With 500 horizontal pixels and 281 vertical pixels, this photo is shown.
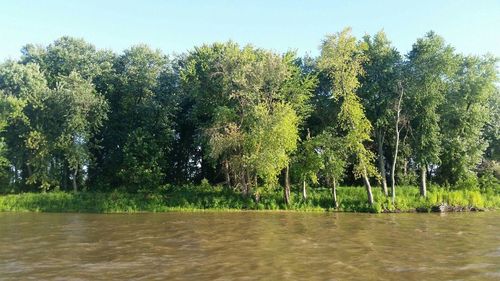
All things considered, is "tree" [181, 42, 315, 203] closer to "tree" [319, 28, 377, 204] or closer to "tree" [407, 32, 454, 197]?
"tree" [319, 28, 377, 204]

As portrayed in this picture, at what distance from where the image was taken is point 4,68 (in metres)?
48.2

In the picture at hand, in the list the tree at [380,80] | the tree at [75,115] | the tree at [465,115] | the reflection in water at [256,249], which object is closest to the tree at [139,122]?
the tree at [75,115]

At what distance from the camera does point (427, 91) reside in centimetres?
3903

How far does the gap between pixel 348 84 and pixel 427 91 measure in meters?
8.06

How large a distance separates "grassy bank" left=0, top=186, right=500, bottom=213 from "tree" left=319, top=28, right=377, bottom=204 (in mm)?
3309

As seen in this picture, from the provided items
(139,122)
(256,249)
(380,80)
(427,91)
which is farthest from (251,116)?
(256,249)

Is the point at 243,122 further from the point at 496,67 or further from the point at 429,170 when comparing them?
the point at 496,67

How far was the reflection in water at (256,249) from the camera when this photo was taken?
14.8m

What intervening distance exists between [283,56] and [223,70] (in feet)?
20.6

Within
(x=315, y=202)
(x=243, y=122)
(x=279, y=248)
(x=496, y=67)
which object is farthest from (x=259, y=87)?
(x=496, y=67)

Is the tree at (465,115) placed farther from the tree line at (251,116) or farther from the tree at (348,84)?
the tree at (348,84)

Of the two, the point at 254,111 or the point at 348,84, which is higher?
the point at 348,84

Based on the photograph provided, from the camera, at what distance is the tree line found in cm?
3816

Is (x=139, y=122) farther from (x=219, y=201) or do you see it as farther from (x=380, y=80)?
(x=380, y=80)
